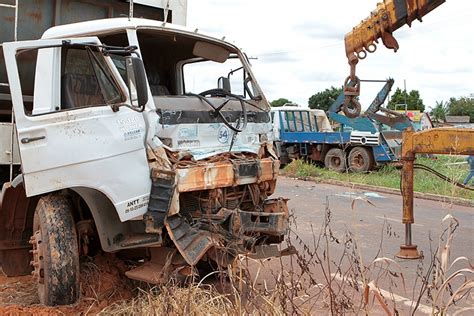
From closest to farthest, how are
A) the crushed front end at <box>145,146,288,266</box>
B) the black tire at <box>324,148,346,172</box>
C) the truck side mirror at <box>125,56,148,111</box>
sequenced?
the truck side mirror at <box>125,56,148,111</box> < the crushed front end at <box>145,146,288,266</box> < the black tire at <box>324,148,346,172</box>

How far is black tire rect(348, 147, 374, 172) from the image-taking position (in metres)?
18.6

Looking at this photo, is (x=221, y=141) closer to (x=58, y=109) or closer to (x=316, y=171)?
(x=58, y=109)

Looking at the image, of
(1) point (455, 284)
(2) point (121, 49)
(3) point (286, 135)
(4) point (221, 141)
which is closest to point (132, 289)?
(4) point (221, 141)

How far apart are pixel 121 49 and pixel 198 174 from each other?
48.1 inches

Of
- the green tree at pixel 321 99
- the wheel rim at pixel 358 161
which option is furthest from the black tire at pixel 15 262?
the green tree at pixel 321 99

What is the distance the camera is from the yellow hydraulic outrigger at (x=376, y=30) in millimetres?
7457

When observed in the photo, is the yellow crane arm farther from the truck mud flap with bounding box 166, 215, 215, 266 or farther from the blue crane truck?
the blue crane truck

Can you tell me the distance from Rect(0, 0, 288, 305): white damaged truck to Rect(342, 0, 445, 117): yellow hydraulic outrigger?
2954mm

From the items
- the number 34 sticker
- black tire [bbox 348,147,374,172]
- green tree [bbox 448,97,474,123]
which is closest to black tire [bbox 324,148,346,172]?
black tire [bbox 348,147,374,172]

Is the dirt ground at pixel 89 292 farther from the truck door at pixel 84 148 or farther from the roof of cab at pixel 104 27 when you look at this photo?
the roof of cab at pixel 104 27

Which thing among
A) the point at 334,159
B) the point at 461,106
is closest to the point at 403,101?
the point at 461,106

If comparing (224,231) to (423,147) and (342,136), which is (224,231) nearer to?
(423,147)

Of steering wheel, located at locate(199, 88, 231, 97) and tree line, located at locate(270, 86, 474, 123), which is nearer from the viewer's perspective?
steering wheel, located at locate(199, 88, 231, 97)

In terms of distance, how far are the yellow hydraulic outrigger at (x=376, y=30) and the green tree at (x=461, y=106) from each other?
65308 mm
